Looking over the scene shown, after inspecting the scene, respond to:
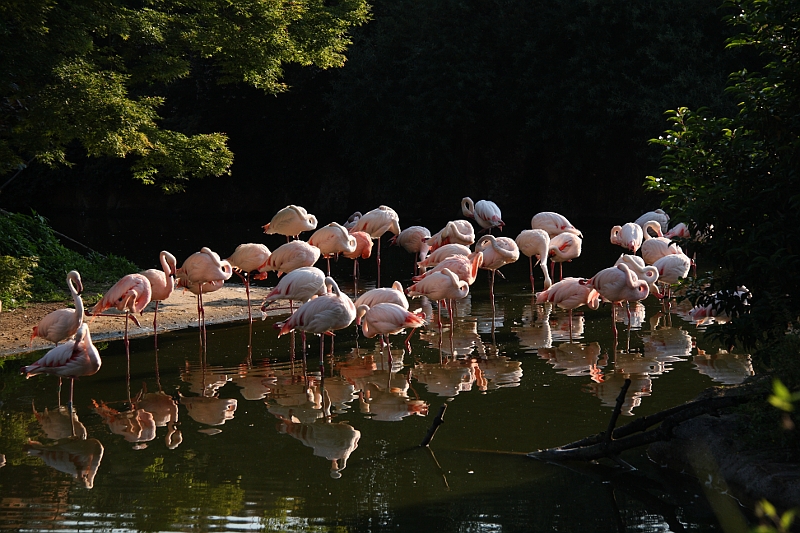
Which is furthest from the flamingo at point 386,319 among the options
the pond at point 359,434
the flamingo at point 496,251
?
the flamingo at point 496,251

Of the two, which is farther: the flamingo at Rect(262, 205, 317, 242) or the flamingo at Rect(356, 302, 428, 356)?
the flamingo at Rect(262, 205, 317, 242)

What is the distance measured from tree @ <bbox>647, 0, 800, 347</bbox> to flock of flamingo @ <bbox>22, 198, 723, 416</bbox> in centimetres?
36

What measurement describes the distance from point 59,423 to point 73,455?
787 mm

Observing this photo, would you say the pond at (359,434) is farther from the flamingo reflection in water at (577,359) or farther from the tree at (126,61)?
the tree at (126,61)

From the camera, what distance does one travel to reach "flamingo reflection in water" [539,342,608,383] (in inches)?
289

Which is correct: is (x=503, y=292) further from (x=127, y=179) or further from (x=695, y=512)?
(x=127, y=179)

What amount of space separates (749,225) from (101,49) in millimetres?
10232

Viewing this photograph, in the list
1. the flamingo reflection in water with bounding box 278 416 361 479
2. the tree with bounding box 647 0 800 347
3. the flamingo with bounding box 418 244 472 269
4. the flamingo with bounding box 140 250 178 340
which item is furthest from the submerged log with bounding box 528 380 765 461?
the flamingo with bounding box 418 244 472 269

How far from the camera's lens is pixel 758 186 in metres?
4.97

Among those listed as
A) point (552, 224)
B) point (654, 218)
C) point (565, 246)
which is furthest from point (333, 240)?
point (654, 218)

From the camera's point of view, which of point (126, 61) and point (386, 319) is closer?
point (386, 319)

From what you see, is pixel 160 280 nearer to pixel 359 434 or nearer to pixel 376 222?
pixel 359 434

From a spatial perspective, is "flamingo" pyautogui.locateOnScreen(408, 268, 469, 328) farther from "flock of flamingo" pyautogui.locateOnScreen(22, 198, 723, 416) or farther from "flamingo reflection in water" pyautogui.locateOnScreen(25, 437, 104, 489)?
"flamingo reflection in water" pyautogui.locateOnScreen(25, 437, 104, 489)

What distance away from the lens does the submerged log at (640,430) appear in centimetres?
468
